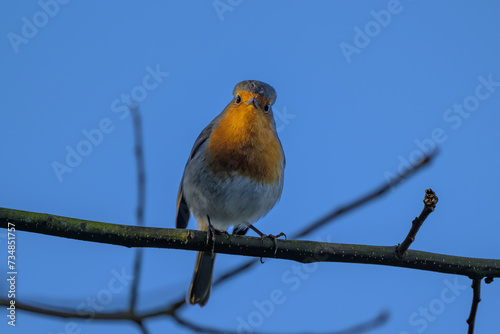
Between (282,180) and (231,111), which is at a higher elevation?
(231,111)

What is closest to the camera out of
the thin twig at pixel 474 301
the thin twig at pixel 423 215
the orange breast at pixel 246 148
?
the thin twig at pixel 423 215

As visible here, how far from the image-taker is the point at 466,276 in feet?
11.6

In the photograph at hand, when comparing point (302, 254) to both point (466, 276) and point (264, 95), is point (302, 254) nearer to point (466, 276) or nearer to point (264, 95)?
point (466, 276)

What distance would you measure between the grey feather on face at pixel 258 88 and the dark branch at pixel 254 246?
1.77 metres

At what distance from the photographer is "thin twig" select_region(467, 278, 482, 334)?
3.11m

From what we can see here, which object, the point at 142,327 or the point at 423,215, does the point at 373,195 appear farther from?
the point at 142,327

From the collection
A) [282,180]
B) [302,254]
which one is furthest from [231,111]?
[302,254]

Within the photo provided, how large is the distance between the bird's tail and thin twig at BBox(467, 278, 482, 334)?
8.11ft

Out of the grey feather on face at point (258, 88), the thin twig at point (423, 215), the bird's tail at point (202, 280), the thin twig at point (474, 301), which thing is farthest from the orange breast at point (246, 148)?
the thin twig at point (474, 301)

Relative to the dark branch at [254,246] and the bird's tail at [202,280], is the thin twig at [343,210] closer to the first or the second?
the dark branch at [254,246]

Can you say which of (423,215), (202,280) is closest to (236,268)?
(423,215)

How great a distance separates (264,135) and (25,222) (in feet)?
7.70

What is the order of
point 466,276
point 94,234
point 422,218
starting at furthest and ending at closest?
point 466,276 → point 94,234 → point 422,218

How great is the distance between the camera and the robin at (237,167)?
4930 millimetres
